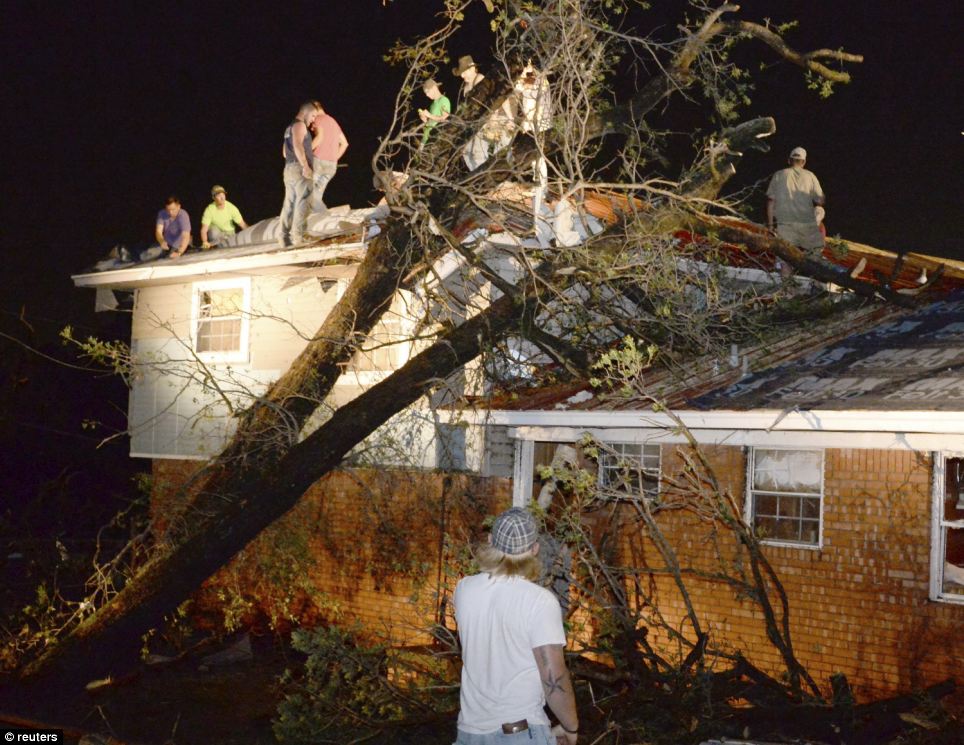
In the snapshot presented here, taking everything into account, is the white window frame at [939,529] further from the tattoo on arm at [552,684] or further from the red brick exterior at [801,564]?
the tattoo on arm at [552,684]

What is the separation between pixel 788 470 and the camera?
10.1 m

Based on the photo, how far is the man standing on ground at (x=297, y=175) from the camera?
1233cm

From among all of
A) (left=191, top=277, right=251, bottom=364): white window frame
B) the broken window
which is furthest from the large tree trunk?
the broken window

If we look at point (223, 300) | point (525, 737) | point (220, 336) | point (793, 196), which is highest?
point (793, 196)

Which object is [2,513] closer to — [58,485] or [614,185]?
[58,485]

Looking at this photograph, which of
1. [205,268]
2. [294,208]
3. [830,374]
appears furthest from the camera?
[205,268]

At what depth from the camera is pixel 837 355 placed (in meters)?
10.1

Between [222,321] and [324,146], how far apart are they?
356 cm

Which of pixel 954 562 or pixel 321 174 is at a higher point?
pixel 321 174

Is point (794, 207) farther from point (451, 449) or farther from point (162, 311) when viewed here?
point (162, 311)

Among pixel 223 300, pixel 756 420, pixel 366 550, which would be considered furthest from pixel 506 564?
pixel 223 300

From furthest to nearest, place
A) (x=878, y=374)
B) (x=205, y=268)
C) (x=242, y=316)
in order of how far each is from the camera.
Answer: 1. (x=242, y=316)
2. (x=205, y=268)
3. (x=878, y=374)

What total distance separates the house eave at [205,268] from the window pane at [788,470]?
4.85 metres

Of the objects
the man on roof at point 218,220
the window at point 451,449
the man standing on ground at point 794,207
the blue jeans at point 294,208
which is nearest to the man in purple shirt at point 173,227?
the man on roof at point 218,220
